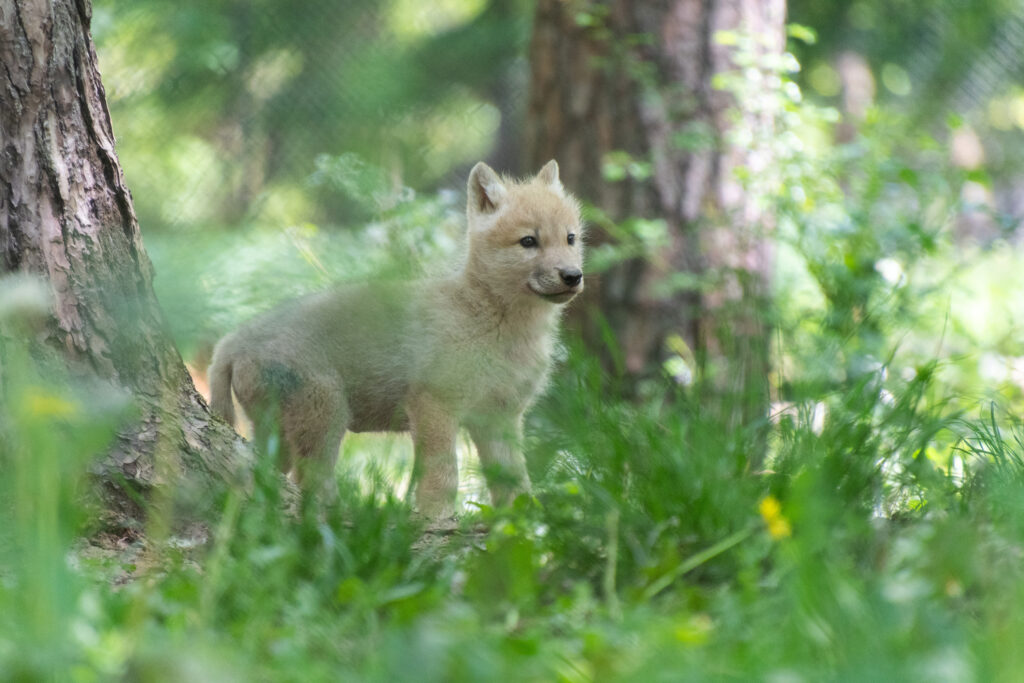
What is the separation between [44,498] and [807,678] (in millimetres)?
1279

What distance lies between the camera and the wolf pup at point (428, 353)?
4.03 metres

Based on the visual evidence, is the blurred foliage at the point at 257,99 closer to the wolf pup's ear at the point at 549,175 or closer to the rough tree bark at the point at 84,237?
the wolf pup's ear at the point at 549,175

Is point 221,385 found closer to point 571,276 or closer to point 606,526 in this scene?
point 571,276

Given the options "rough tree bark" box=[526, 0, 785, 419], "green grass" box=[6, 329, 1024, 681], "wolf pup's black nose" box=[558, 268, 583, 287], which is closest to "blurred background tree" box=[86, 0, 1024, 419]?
"rough tree bark" box=[526, 0, 785, 419]

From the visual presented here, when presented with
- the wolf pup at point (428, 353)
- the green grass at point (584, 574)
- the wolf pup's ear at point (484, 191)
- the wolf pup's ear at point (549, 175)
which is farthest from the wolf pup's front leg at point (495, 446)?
the wolf pup's ear at point (549, 175)

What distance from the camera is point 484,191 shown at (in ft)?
15.1

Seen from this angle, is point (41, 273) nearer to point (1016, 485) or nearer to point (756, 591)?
point (756, 591)

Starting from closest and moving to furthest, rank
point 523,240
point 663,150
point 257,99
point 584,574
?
point 584,574, point 523,240, point 663,150, point 257,99

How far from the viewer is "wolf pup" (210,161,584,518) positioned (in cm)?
403

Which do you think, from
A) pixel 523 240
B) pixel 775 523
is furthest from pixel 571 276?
pixel 775 523

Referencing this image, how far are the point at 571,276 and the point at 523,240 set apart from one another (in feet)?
1.15

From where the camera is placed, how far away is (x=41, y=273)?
2977mm

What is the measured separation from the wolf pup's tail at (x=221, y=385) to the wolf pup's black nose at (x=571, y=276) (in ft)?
4.38

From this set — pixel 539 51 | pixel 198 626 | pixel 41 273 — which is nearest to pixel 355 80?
pixel 539 51
